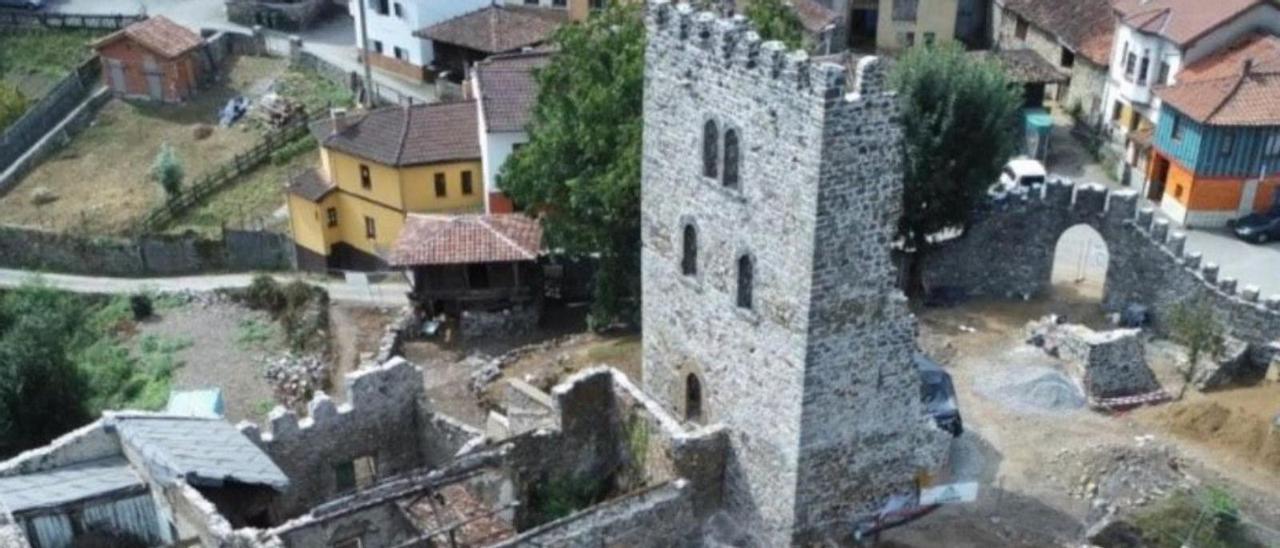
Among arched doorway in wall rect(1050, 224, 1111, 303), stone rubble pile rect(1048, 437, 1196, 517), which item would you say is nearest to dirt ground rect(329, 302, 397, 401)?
stone rubble pile rect(1048, 437, 1196, 517)

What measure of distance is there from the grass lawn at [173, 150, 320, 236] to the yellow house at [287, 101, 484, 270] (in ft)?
14.5

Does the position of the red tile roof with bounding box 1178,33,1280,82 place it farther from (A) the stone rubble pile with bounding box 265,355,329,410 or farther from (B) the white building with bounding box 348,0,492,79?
(A) the stone rubble pile with bounding box 265,355,329,410

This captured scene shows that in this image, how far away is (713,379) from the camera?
27.7 m

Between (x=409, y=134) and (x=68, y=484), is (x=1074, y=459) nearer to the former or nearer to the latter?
(x=68, y=484)

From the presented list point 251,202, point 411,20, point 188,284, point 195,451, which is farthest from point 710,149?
point 411,20

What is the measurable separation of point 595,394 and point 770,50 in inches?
386

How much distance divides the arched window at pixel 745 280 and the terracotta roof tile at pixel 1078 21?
38.3 meters

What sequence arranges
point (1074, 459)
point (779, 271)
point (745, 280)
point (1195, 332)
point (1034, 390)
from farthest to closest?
1. point (1195, 332)
2. point (1034, 390)
3. point (1074, 459)
4. point (745, 280)
5. point (779, 271)

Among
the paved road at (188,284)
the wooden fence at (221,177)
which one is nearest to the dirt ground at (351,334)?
the paved road at (188,284)

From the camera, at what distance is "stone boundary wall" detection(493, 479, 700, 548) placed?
25438 millimetres

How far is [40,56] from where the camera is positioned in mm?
72562

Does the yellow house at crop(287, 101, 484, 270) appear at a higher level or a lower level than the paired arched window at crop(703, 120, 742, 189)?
lower

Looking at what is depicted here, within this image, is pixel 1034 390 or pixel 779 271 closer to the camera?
pixel 779 271

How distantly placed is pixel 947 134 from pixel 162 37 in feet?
143
